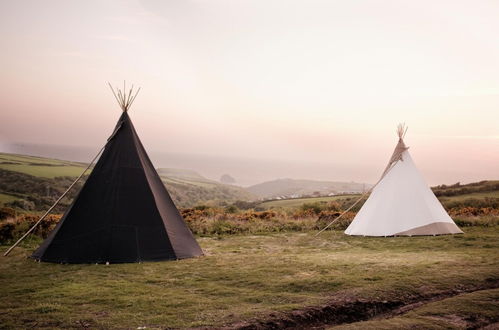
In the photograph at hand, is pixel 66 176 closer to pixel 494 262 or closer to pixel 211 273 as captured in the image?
pixel 211 273

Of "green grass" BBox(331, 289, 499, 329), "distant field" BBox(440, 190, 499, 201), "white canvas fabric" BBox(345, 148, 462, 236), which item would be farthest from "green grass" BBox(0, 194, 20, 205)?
"distant field" BBox(440, 190, 499, 201)

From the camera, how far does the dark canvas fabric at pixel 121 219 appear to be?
385 inches

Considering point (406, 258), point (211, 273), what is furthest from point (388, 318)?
point (406, 258)

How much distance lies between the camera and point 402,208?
15180 millimetres

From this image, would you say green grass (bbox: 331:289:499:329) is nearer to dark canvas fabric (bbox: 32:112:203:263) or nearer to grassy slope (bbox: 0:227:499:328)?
grassy slope (bbox: 0:227:499:328)

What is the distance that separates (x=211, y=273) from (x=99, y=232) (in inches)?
123

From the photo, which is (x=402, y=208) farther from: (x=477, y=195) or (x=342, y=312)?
(x=477, y=195)

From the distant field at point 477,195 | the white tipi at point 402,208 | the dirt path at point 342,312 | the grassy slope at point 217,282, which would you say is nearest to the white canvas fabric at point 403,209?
the white tipi at point 402,208

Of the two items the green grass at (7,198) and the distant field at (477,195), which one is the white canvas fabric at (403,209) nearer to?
the distant field at (477,195)

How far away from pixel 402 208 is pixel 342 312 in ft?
32.5

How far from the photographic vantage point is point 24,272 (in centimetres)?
876

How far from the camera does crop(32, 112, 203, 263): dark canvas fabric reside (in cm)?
977

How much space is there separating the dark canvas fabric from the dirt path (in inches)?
190

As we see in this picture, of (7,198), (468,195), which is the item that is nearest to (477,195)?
(468,195)
